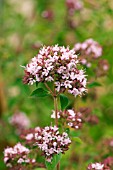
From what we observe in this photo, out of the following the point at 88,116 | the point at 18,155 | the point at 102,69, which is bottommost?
the point at 18,155

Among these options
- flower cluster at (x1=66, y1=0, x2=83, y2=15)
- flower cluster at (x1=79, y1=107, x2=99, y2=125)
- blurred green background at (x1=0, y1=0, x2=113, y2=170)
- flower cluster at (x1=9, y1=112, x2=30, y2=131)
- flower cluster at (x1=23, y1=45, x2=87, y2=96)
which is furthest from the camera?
flower cluster at (x1=66, y1=0, x2=83, y2=15)

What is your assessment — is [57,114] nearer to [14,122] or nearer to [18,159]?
[18,159]

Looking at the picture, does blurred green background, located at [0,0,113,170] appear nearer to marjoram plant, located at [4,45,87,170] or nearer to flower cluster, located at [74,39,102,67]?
flower cluster, located at [74,39,102,67]

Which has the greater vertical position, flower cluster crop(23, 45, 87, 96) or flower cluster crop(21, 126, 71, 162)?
flower cluster crop(23, 45, 87, 96)

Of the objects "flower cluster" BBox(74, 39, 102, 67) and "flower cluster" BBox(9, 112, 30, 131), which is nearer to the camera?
"flower cluster" BBox(74, 39, 102, 67)

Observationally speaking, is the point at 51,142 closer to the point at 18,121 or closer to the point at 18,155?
the point at 18,155

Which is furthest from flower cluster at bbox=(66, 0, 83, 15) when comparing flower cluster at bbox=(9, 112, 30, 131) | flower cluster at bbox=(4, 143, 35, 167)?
flower cluster at bbox=(4, 143, 35, 167)

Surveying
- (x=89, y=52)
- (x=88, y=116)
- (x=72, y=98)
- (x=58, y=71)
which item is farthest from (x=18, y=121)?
(x=58, y=71)
